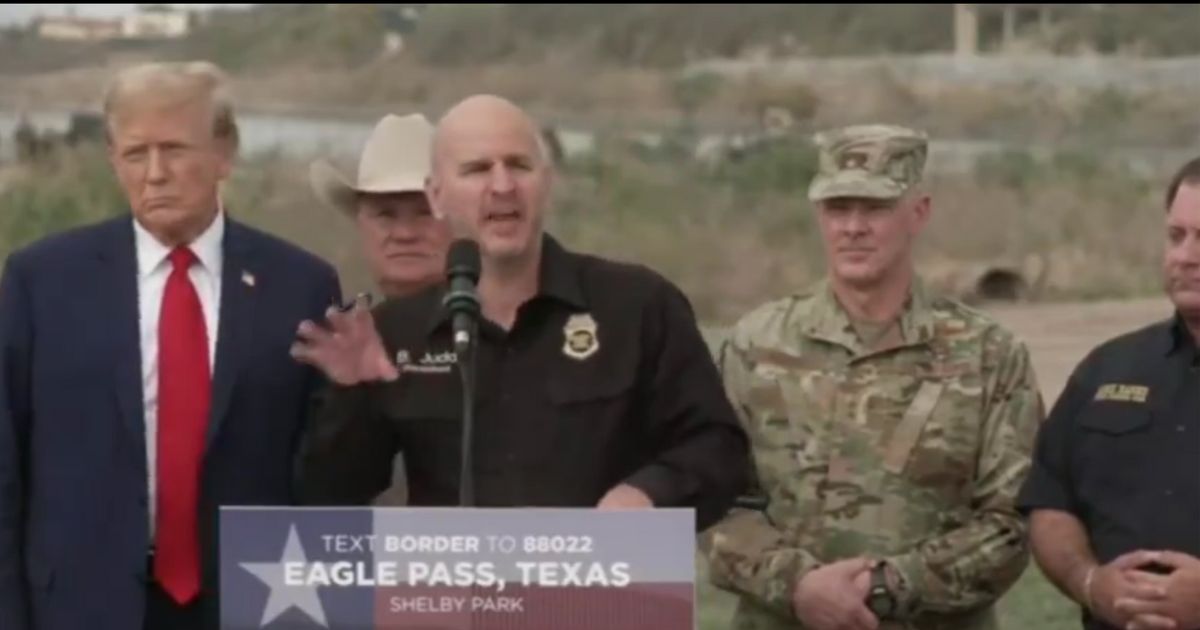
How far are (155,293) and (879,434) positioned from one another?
159 centimetres

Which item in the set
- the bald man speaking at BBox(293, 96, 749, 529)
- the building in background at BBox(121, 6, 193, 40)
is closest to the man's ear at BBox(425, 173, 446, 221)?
the bald man speaking at BBox(293, 96, 749, 529)

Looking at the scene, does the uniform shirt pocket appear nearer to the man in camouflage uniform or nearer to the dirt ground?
the man in camouflage uniform

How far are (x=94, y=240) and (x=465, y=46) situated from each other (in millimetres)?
36233

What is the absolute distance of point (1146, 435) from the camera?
17.0ft

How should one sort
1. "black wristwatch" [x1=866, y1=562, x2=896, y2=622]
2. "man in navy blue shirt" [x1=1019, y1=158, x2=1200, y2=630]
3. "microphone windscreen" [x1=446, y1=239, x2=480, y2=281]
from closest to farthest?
"microphone windscreen" [x1=446, y1=239, x2=480, y2=281] → "man in navy blue shirt" [x1=1019, y1=158, x2=1200, y2=630] → "black wristwatch" [x1=866, y1=562, x2=896, y2=622]

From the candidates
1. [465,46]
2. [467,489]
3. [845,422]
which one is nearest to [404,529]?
[467,489]

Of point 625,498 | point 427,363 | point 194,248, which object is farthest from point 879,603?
point 194,248

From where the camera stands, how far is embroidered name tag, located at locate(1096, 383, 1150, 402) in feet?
17.2

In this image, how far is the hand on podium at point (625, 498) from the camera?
4730mm

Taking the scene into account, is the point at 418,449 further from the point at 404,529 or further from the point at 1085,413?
the point at 1085,413

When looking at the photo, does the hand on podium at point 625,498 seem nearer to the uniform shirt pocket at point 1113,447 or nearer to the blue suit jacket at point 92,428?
the blue suit jacket at point 92,428

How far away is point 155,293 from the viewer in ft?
16.2

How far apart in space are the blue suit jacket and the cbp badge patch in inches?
21.7

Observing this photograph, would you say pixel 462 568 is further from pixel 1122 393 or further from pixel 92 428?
pixel 1122 393
